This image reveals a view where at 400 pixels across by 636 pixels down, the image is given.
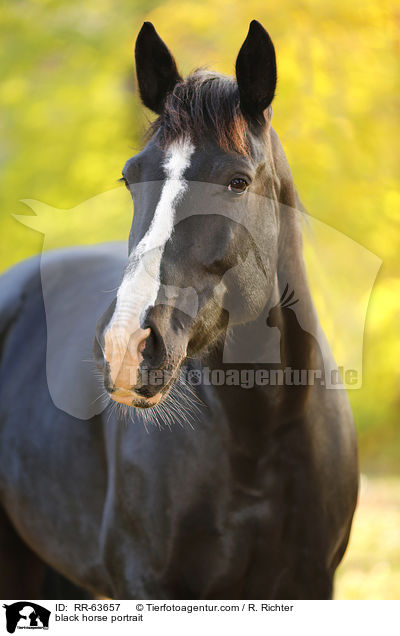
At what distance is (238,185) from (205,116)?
0.62 feet

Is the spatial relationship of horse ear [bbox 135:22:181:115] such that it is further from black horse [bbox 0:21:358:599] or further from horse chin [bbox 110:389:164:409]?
horse chin [bbox 110:389:164:409]

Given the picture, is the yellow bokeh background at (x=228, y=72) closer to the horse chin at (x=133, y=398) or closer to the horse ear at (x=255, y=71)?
the horse ear at (x=255, y=71)

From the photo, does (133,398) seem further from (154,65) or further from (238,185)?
(154,65)

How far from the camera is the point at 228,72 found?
194 inches

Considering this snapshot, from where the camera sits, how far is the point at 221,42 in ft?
15.1

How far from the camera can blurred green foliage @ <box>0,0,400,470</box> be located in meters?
4.60

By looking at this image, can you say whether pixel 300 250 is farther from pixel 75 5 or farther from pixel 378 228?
pixel 75 5

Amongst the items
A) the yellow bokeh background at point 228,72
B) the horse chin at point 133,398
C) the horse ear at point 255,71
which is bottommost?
the horse chin at point 133,398

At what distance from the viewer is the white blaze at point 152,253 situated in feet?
4.57
